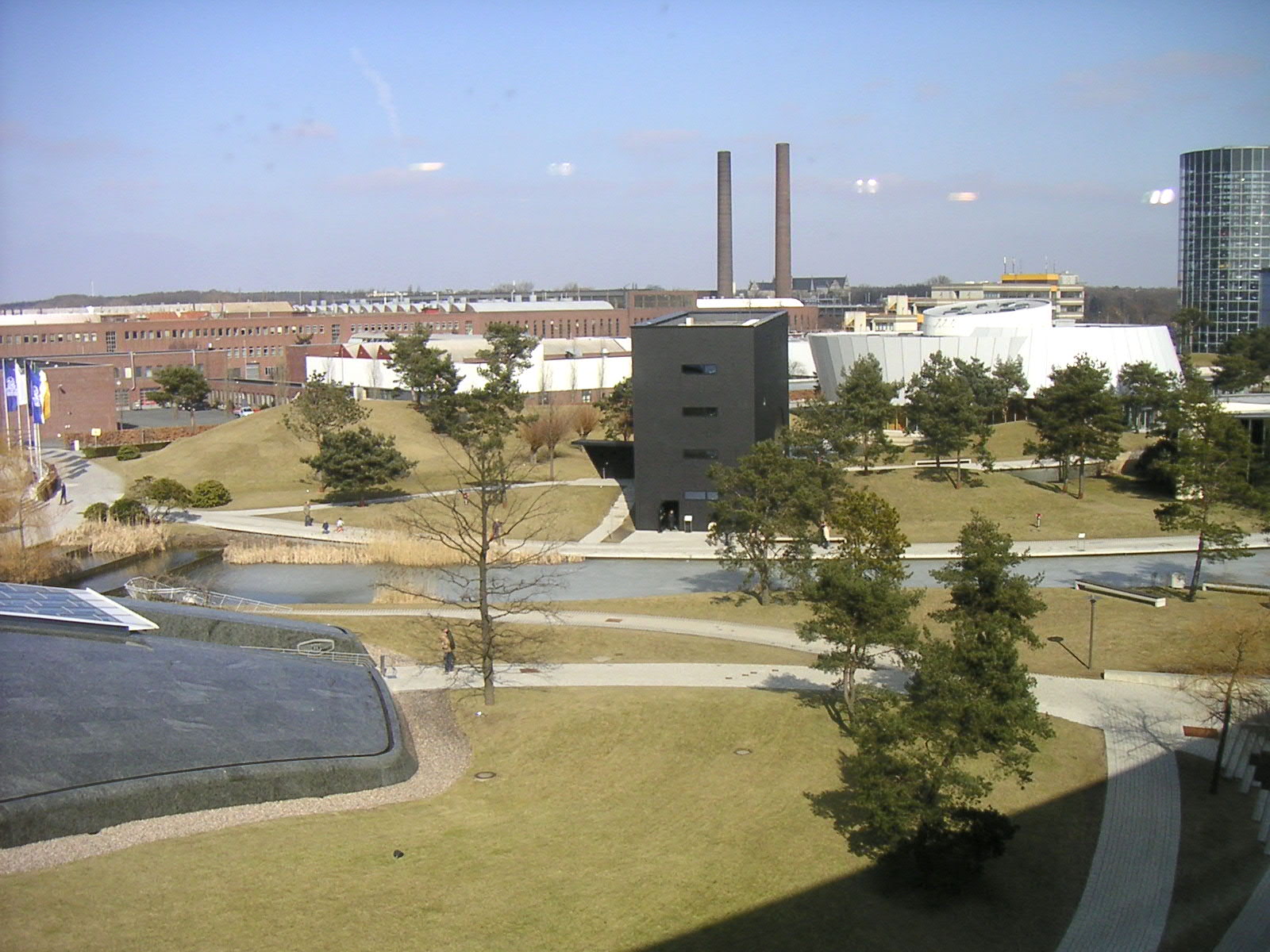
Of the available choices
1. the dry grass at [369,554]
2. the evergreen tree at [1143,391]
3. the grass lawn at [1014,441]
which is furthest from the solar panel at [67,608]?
the evergreen tree at [1143,391]

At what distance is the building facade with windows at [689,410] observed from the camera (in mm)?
32750

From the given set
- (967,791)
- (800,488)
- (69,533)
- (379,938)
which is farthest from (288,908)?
(69,533)

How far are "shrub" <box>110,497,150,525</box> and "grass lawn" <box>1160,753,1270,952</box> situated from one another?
26817 mm

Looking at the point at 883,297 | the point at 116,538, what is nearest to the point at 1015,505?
the point at 116,538

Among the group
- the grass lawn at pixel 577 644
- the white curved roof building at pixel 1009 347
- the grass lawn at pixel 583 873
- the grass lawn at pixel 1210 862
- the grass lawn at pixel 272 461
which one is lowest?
the grass lawn at pixel 1210 862

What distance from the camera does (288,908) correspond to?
1091 centimetres

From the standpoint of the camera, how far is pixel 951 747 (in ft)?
44.0

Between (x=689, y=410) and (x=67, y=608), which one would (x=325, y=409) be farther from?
(x=67, y=608)

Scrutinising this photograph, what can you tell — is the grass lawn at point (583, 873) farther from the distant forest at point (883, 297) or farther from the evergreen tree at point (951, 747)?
the distant forest at point (883, 297)

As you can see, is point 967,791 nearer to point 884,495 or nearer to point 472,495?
point 884,495

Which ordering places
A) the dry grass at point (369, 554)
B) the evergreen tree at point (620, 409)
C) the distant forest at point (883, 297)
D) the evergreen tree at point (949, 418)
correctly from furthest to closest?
the distant forest at point (883, 297) → the evergreen tree at point (620, 409) → the evergreen tree at point (949, 418) → the dry grass at point (369, 554)

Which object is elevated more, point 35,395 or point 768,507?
point 35,395

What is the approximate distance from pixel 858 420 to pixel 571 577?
35.1 feet

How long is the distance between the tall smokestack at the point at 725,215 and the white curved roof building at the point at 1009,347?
90.6ft
